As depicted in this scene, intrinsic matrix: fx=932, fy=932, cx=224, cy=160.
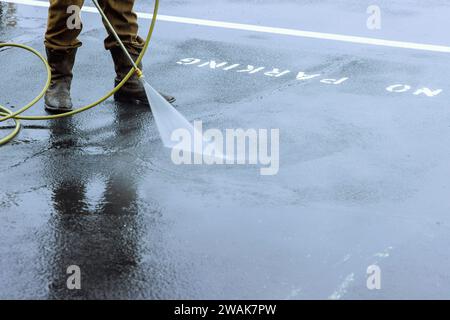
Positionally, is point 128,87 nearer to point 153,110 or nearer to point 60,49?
point 60,49

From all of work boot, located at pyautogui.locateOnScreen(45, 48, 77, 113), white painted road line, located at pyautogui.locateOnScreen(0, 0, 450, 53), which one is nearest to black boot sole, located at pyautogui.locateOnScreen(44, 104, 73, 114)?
work boot, located at pyautogui.locateOnScreen(45, 48, 77, 113)

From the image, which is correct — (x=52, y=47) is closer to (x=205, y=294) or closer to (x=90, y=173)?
(x=90, y=173)

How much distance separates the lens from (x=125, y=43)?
6578 mm

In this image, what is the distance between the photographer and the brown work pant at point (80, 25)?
20.4 feet

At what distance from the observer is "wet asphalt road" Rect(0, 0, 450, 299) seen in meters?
4.20

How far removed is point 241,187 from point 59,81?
193cm

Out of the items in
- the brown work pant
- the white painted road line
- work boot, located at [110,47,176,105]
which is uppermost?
the brown work pant

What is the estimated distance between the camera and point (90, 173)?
5.32 metres

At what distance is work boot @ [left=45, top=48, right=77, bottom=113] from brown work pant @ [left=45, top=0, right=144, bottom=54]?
64 millimetres

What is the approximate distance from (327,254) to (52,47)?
2.86 metres

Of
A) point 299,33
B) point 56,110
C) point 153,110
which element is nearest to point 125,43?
point 56,110

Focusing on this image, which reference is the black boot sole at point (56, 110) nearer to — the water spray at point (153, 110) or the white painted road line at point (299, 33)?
the water spray at point (153, 110)

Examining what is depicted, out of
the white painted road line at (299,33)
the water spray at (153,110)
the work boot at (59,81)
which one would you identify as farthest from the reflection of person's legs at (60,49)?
the white painted road line at (299,33)

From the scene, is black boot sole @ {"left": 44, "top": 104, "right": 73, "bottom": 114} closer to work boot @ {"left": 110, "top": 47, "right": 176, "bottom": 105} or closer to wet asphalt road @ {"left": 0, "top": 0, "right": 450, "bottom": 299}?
wet asphalt road @ {"left": 0, "top": 0, "right": 450, "bottom": 299}
